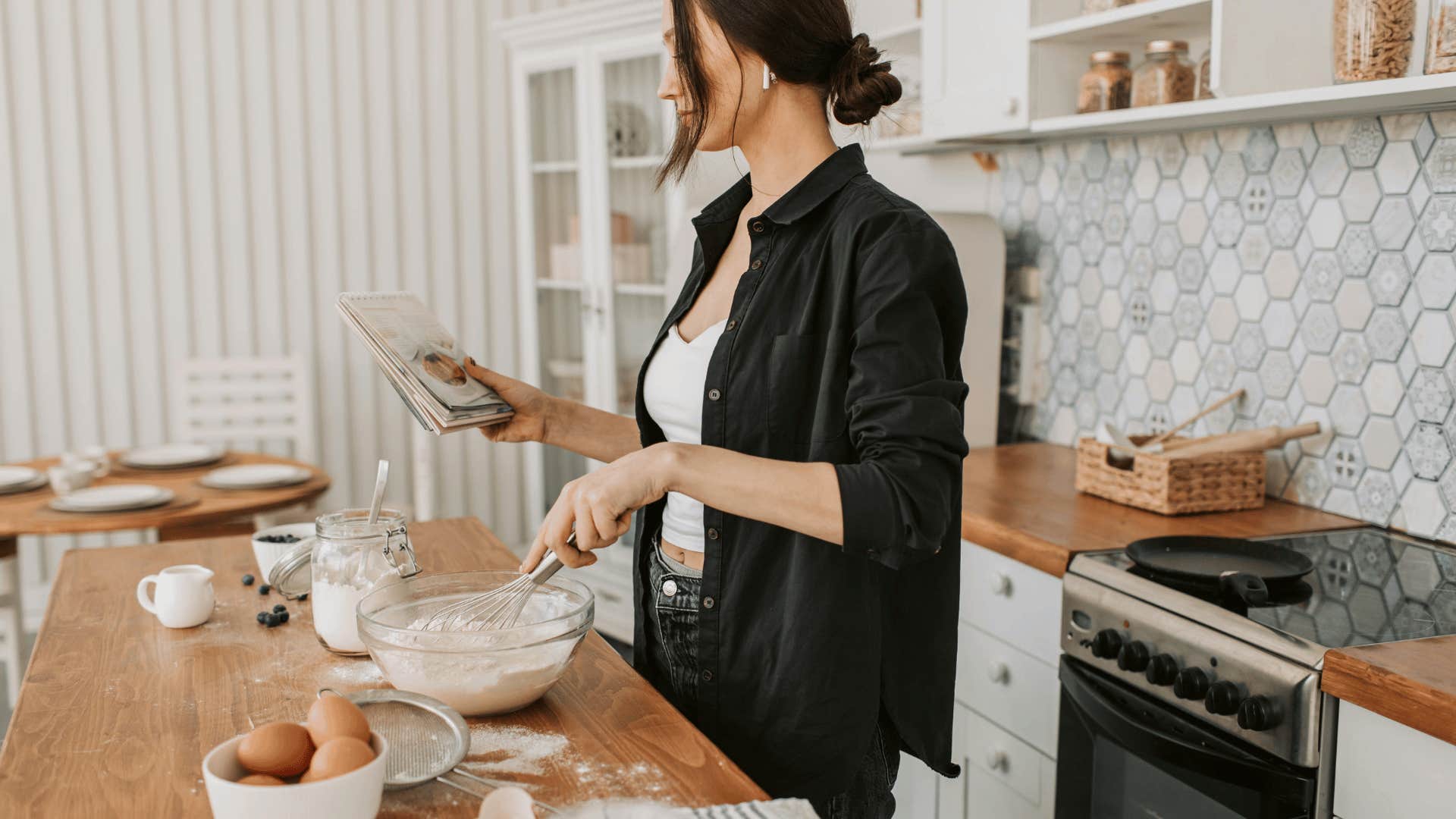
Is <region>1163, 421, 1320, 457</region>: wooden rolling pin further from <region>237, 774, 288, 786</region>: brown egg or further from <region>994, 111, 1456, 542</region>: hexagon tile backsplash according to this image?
<region>237, 774, 288, 786</region>: brown egg

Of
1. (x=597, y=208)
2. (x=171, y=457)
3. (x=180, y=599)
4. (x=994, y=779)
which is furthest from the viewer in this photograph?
(x=597, y=208)

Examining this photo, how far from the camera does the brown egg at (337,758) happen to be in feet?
3.03

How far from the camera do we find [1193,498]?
2.13 m

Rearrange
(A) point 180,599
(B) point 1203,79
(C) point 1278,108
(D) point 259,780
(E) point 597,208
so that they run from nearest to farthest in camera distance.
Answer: (D) point 259,780
(A) point 180,599
(C) point 1278,108
(B) point 1203,79
(E) point 597,208

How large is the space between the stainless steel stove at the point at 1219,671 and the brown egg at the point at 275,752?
1162 millimetres

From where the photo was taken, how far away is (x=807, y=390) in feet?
4.35

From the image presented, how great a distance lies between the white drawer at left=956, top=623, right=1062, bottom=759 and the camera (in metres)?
1.99

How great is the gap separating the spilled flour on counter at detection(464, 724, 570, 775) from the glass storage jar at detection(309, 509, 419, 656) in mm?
271

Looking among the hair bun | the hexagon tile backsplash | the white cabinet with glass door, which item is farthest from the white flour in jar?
the white cabinet with glass door

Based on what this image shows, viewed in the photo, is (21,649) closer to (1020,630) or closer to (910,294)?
(1020,630)

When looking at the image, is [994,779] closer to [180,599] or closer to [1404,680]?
[1404,680]

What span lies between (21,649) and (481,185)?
2332 mm

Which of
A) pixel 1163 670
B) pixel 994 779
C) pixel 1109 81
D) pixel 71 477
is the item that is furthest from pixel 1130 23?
pixel 71 477

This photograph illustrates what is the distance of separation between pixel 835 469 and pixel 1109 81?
137cm
